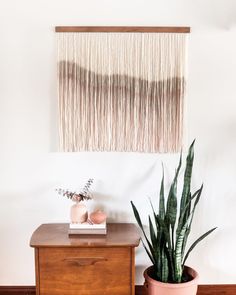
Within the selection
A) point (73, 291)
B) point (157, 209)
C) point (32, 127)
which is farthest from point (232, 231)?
point (32, 127)

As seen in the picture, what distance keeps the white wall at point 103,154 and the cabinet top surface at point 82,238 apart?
0.38 ft

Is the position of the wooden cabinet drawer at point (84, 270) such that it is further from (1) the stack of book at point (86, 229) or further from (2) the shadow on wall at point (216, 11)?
(2) the shadow on wall at point (216, 11)

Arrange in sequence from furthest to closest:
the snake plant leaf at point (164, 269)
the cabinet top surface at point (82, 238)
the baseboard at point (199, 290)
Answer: the baseboard at point (199, 290) < the snake plant leaf at point (164, 269) < the cabinet top surface at point (82, 238)

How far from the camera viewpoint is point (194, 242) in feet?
8.43

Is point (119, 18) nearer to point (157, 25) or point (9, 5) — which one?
point (157, 25)

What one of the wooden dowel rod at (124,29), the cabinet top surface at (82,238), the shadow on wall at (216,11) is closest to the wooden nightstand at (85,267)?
the cabinet top surface at (82,238)

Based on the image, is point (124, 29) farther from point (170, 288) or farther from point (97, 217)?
point (170, 288)

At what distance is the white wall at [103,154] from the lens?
8.28 ft

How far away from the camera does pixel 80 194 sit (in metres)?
2.52

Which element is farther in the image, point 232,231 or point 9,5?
point 232,231

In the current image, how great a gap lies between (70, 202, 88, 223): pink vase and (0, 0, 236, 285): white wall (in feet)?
0.64

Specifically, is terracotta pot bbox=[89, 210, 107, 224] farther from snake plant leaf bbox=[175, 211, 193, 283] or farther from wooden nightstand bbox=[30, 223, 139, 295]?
snake plant leaf bbox=[175, 211, 193, 283]

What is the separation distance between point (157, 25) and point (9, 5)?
97cm

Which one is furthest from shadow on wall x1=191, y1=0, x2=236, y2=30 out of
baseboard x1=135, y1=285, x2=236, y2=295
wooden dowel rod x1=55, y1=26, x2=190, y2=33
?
baseboard x1=135, y1=285, x2=236, y2=295
